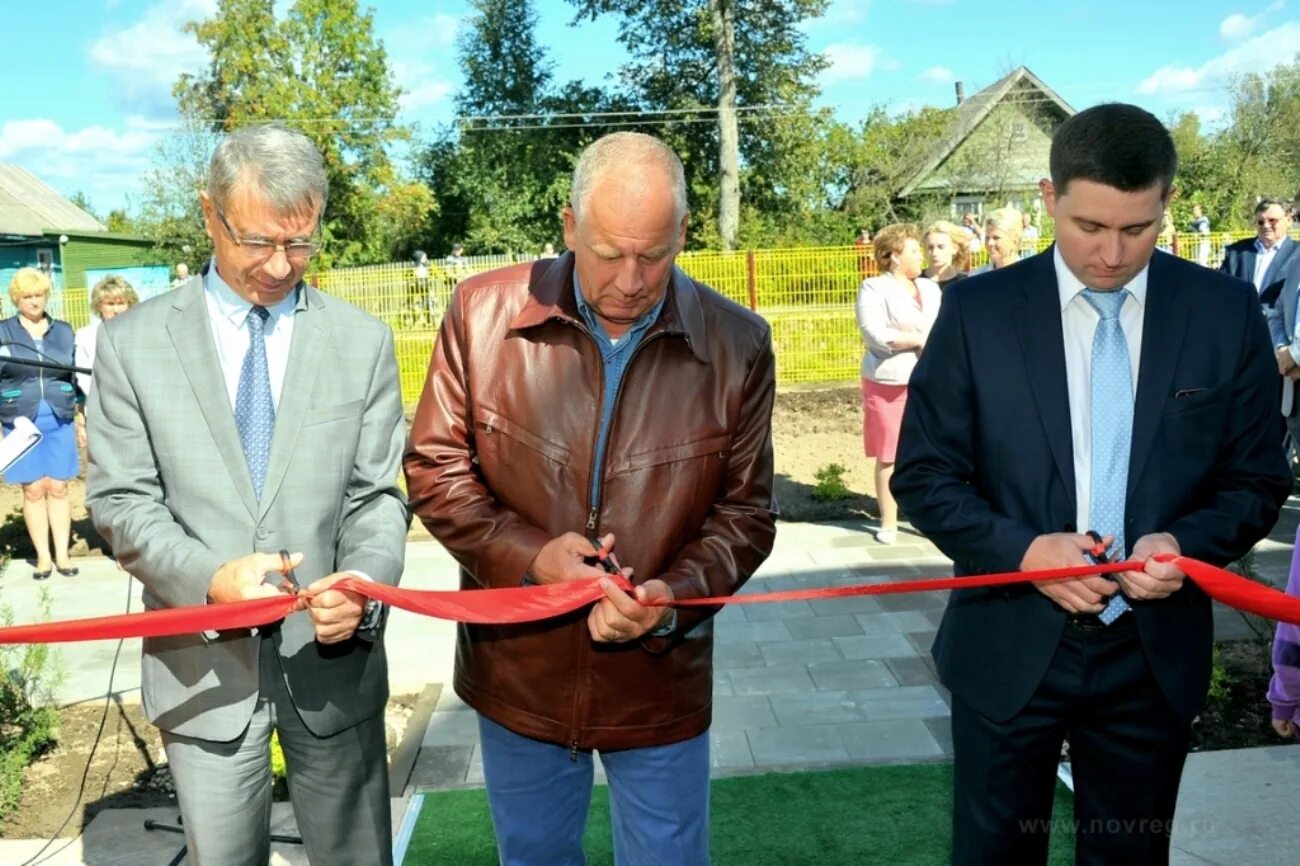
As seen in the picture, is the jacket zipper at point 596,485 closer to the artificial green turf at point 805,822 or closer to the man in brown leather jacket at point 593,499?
the man in brown leather jacket at point 593,499

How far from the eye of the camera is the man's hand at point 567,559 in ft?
8.09

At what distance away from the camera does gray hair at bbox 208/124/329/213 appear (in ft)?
8.27

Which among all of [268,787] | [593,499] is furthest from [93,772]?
[593,499]

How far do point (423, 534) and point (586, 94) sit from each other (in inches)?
1346

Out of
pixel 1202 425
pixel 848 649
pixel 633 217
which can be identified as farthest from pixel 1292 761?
pixel 633 217

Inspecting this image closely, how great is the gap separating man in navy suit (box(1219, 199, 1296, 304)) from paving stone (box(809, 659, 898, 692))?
5.16 meters

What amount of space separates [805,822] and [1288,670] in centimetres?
173

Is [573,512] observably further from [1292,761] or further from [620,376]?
[1292,761]

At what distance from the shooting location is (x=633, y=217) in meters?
2.39

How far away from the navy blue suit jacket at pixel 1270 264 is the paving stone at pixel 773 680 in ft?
16.0

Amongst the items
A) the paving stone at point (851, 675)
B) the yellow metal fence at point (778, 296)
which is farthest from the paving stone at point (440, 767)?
the yellow metal fence at point (778, 296)

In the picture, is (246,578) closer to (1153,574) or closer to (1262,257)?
(1153,574)

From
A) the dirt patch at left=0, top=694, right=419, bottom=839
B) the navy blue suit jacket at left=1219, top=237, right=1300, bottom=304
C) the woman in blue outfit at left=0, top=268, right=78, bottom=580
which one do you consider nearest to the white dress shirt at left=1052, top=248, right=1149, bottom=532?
the dirt patch at left=0, top=694, right=419, bottom=839

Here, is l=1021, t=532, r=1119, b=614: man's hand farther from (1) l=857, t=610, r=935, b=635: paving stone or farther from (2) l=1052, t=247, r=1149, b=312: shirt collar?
(1) l=857, t=610, r=935, b=635: paving stone
